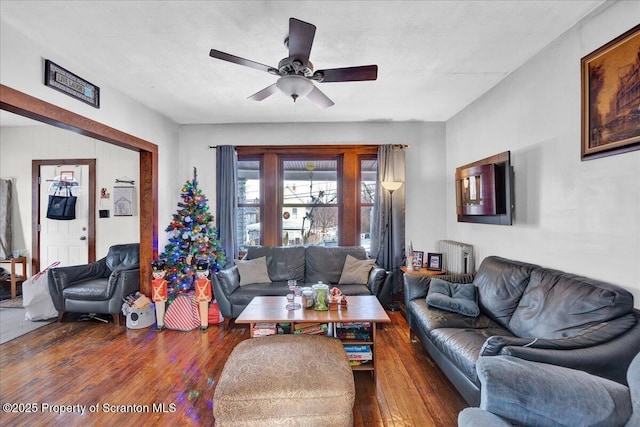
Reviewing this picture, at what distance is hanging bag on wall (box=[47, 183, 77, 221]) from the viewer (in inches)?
194

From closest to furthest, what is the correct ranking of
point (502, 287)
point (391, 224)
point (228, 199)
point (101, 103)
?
1. point (502, 287)
2. point (101, 103)
3. point (391, 224)
4. point (228, 199)

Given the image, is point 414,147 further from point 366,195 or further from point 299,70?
point 299,70

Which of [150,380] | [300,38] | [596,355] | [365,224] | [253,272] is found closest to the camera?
[596,355]

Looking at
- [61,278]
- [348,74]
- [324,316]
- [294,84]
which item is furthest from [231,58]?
[61,278]

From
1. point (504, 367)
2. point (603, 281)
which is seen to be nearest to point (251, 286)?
point (504, 367)

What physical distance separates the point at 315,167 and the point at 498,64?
2754 millimetres

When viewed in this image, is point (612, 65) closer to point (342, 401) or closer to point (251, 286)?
point (342, 401)

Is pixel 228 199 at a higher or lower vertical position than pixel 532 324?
higher

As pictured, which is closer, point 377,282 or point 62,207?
point 377,282

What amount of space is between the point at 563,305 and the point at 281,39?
9.24 feet


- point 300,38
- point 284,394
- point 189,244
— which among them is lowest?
point 284,394

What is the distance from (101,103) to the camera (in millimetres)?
3148

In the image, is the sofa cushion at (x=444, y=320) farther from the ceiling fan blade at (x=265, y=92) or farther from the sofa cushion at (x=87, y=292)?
the sofa cushion at (x=87, y=292)

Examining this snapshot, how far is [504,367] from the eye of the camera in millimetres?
1386
